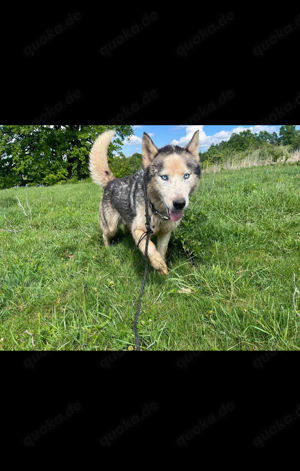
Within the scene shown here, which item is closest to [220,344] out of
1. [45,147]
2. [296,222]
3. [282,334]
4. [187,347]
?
[187,347]

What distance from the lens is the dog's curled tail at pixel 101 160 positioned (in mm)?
4025

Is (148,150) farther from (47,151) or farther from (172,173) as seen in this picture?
(47,151)

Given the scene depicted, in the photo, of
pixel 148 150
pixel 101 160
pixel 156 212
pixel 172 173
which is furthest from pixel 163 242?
pixel 101 160

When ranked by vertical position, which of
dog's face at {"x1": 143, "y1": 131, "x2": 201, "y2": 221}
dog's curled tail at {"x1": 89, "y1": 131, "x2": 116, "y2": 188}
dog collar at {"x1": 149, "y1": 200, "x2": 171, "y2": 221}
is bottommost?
dog collar at {"x1": 149, "y1": 200, "x2": 171, "y2": 221}

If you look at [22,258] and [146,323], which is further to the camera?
[22,258]

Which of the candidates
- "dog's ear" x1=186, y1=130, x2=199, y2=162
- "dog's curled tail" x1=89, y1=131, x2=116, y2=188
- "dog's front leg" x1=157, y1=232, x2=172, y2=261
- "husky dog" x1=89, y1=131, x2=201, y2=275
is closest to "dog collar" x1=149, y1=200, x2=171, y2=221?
"husky dog" x1=89, y1=131, x2=201, y2=275

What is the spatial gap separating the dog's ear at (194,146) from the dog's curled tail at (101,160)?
1765mm

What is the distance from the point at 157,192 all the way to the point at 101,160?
2.14 m

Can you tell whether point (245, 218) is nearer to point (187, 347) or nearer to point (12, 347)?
point (187, 347)

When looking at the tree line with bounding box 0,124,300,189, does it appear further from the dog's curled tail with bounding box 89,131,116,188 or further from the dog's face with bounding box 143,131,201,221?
the dog's face with bounding box 143,131,201,221

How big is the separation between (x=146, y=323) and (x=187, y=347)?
1.41ft

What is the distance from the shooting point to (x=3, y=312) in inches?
93.0

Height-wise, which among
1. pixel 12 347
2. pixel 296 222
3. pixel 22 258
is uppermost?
pixel 22 258

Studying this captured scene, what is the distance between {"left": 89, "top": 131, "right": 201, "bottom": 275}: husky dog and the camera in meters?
2.39
